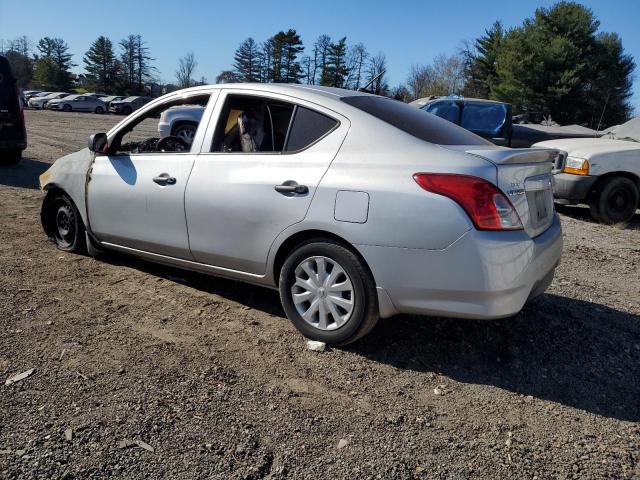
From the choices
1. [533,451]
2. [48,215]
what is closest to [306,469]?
[533,451]

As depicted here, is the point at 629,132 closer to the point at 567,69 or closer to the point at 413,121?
the point at 413,121

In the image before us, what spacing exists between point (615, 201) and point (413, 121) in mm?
5447

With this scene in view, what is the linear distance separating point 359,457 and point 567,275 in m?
3.64

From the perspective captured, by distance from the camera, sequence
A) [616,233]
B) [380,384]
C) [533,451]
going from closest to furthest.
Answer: [533,451]
[380,384]
[616,233]

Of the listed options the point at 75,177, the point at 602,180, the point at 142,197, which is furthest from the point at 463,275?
the point at 602,180

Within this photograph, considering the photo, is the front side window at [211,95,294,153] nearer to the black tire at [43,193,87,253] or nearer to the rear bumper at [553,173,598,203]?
the black tire at [43,193,87,253]

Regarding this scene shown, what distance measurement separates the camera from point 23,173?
9.88 meters

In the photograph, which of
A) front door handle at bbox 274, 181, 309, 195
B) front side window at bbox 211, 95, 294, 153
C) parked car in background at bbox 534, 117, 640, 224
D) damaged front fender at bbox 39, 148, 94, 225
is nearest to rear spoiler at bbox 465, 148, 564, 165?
front door handle at bbox 274, 181, 309, 195

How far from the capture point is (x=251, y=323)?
3873mm

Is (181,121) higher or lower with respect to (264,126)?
lower

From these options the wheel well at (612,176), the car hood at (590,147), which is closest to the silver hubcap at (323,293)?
the car hood at (590,147)

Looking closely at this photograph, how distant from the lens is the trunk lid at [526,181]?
121 inches

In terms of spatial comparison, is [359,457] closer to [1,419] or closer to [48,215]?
[1,419]

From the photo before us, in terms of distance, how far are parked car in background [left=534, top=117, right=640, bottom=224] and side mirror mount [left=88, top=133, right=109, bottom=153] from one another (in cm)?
593
